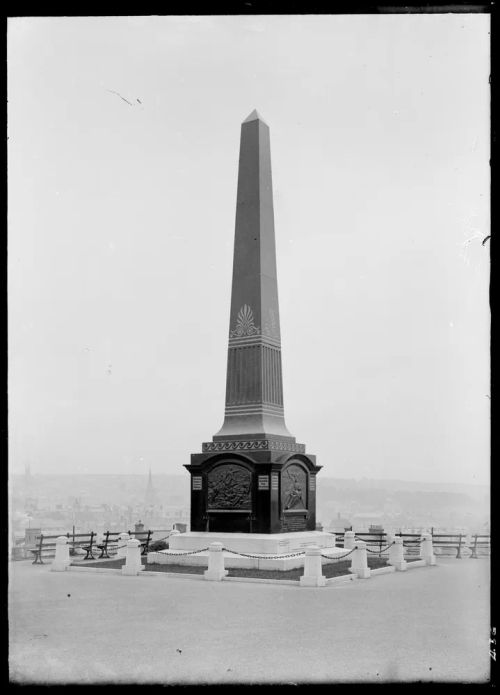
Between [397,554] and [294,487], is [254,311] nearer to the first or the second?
[294,487]

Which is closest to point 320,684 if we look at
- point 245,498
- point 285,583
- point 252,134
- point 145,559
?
point 285,583

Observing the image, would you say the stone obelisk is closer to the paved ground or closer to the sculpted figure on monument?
the sculpted figure on monument

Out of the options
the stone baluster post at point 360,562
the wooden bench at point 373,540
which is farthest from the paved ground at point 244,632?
the wooden bench at point 373,540

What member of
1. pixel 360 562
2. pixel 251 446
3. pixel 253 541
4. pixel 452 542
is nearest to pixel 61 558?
pixel 253 541
